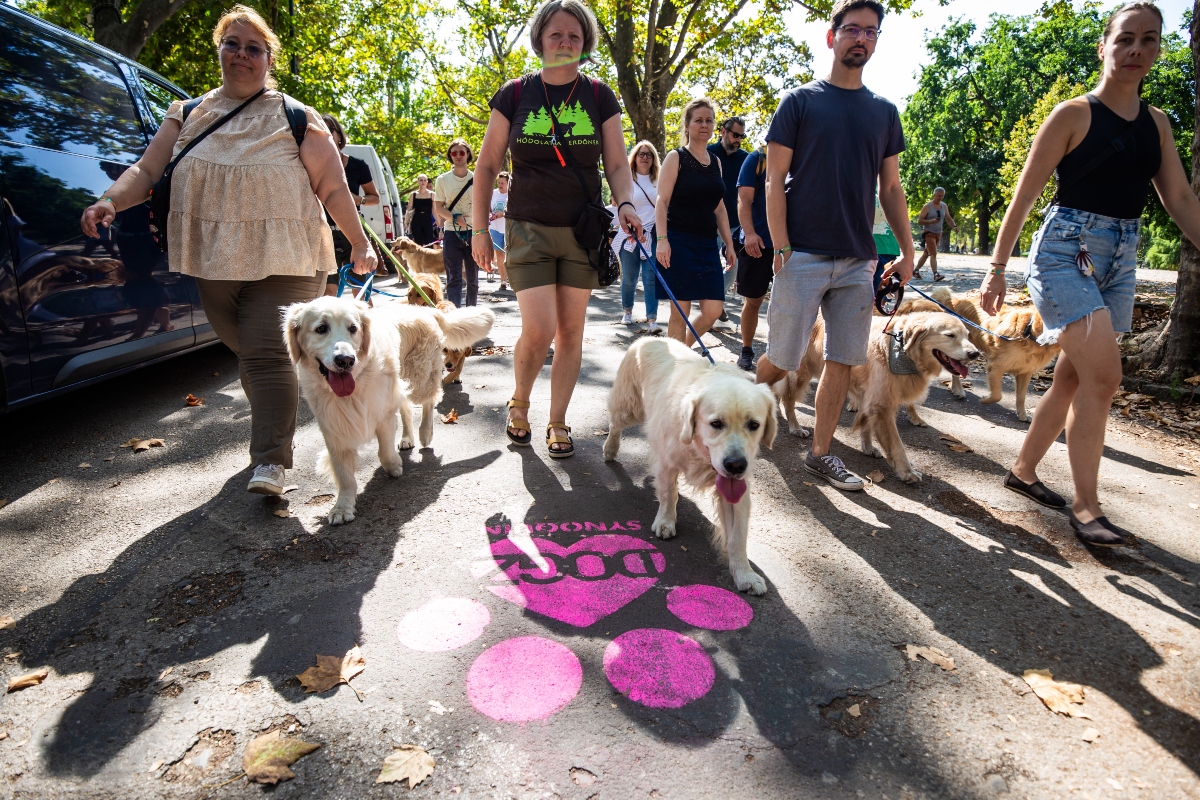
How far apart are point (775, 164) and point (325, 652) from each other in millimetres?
3206

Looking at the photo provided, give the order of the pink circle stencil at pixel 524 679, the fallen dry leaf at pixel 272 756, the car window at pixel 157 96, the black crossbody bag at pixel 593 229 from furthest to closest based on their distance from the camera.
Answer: the car window at pixel 157 96 → the black crossbody bag at pixel 593 229 → the pink circle stencil at pixel 524 679 → the fallen dry leaf at pixel 272 756

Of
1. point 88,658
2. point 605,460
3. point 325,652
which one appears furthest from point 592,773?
point 605,460

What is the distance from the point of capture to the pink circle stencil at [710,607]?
7.93 feet

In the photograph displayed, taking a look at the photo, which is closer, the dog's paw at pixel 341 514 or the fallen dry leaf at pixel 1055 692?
the fallen dry leaf at pixel 1055 692

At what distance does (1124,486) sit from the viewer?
12.7 feet

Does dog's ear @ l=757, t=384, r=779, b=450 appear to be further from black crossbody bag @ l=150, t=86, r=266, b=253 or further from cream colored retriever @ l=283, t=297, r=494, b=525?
black crossbody bag @ l=150, t=86, r=266, b=253

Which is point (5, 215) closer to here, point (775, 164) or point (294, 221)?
point (294, 221)

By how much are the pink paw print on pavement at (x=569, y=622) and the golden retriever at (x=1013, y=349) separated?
3728mm

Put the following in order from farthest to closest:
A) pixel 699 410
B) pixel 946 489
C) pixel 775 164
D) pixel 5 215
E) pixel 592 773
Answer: pixel 946 489, pixel 775 164, pixel 5 215, pixel 699 410, pixel 592 773

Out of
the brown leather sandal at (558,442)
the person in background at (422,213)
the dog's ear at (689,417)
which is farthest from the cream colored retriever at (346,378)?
the person in background at (422,213)

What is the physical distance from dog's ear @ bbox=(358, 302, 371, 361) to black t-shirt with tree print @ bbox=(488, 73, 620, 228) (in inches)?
46.2

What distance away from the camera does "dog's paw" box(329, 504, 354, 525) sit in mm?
3117

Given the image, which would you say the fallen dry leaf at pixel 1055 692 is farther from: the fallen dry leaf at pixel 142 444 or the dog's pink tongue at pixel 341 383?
the fallen dry leaf at pixel 142 444

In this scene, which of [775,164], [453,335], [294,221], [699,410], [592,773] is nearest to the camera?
[592,773]
